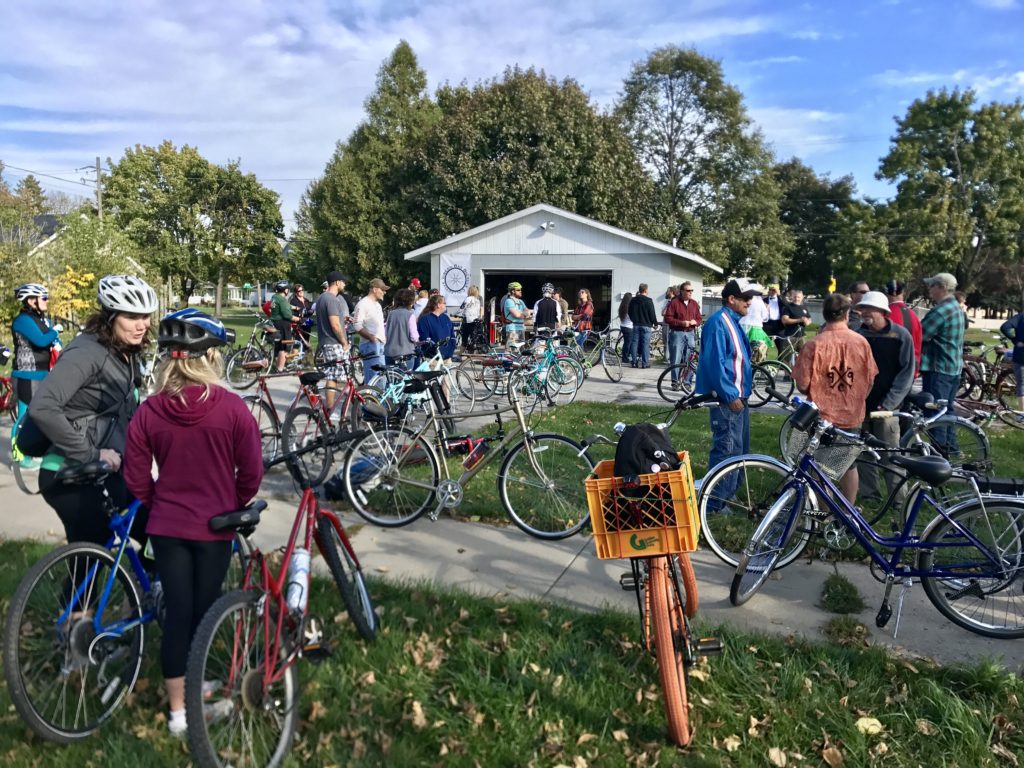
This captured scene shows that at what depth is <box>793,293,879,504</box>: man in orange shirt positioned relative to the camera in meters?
5.38

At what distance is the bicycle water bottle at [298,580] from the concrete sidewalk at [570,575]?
5.47 feet

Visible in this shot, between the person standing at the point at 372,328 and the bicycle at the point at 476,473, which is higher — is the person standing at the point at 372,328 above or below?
above

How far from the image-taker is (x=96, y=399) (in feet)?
10.9

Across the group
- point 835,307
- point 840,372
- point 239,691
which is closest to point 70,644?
point 239,691

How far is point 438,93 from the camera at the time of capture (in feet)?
142

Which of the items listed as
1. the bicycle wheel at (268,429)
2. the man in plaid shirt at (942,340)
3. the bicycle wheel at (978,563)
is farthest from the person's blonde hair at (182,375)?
the man in plaid shirt at (942,340)

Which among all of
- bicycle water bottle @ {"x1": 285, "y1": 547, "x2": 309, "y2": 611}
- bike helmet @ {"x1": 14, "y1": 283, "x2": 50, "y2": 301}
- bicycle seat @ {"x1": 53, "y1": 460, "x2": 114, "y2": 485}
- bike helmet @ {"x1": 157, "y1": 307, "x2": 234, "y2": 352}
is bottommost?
bicycle water bottle @ {"x1": 285, "y1": 547, "x2": 309, "y2": 611}

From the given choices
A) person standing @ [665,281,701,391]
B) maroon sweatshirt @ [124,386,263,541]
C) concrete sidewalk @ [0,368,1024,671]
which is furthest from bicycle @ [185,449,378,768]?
person standing @ [665,281,701,391]

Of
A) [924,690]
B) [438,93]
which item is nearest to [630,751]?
[924,690]

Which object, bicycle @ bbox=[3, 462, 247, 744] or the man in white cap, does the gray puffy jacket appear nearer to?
bicycle @ bbox=[3, 462, 247, 744]

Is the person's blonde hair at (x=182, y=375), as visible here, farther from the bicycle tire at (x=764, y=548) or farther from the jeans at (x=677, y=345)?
the jeans at (x=677, y=345)

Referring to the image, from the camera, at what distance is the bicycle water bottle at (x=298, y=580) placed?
2.86m

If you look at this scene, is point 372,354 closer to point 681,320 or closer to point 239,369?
point 239,369

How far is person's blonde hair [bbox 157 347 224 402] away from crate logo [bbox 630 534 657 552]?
1.81 metres
